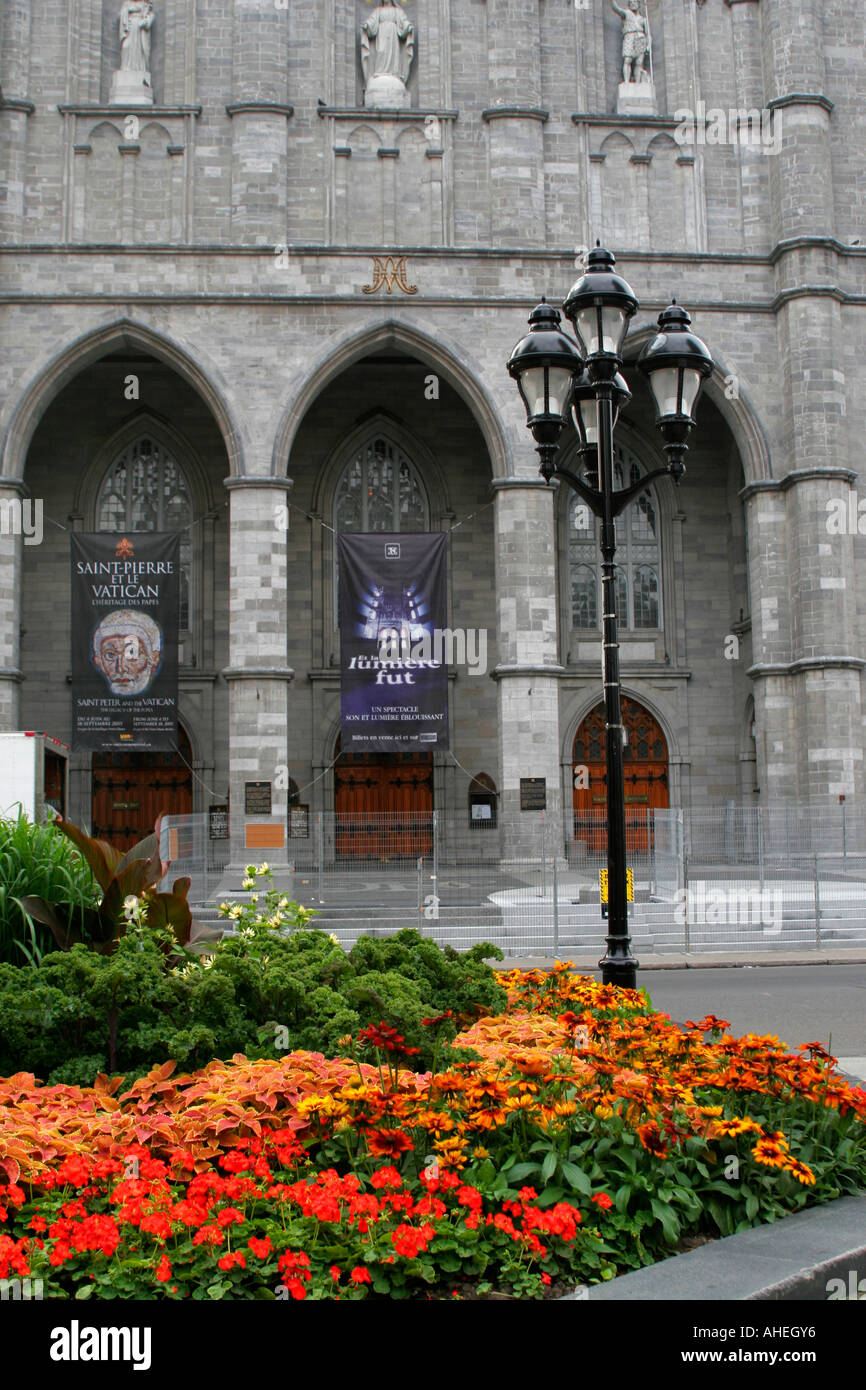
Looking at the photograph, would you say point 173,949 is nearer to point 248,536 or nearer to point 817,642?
point 248,536

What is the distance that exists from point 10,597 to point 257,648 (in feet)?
16.0

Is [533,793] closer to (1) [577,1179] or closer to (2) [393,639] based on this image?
(2) [393,639]

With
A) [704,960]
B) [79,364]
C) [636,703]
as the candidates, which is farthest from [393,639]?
[704,960]

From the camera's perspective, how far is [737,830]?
64.2 ft

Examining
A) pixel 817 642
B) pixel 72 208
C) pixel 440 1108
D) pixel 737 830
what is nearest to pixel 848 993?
pixel 737 830

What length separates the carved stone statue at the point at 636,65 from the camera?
25.2 meters

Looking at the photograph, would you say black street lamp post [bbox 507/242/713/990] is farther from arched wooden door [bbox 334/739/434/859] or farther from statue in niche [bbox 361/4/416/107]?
statue in niche [bbox 361/4/416/107]

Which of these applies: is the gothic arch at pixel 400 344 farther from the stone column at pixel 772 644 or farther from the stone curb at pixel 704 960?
the stone curb at pixel 704 960

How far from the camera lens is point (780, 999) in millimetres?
11719

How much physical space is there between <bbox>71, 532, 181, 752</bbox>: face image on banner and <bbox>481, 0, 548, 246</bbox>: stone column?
9.73 metres

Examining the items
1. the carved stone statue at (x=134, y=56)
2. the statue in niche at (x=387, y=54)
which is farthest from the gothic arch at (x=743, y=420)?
the carved stone statue at (x=134, y=56)

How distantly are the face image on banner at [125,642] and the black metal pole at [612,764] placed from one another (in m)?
16.0
